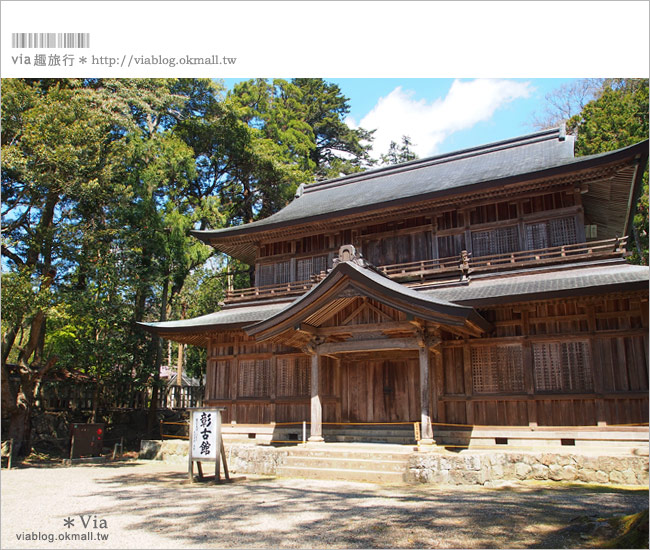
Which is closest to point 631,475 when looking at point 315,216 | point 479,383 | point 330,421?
point 479,383

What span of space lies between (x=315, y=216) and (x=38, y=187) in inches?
386

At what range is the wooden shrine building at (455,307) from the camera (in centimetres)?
1262

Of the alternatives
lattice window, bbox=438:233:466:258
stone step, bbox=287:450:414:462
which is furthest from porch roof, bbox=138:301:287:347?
lattice window, bbox=438:233:466:258

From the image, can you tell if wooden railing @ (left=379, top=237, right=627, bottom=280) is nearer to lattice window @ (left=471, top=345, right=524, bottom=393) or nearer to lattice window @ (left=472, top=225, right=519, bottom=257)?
lattice window @ (left=472, top=225, right=519, bottom=257)

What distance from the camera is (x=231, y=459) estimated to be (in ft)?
46.3

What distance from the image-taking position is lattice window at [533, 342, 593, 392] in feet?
42.0

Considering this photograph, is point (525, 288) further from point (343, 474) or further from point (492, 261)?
point (343, 474)

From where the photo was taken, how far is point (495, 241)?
52.3ft

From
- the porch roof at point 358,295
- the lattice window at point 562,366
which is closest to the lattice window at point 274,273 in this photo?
the porch roof at point 358,295

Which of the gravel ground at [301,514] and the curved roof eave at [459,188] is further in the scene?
the curved roof eave at [459,188]

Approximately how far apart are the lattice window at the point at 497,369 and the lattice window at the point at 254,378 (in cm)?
699

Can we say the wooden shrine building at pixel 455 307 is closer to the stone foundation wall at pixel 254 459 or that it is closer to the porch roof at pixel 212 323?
the porch roof at pixel 212 323

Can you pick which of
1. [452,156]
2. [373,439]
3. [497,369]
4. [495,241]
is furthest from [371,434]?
[452,156]

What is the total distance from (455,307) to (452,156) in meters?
11.1
